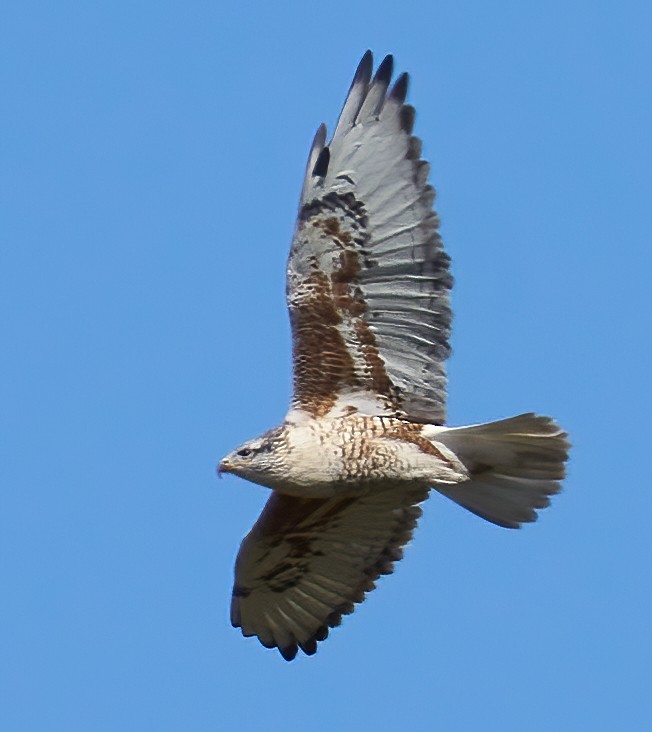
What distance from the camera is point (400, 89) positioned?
10984mm

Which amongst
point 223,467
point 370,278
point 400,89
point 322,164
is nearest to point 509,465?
point 370,278

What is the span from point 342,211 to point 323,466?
59.6 inches

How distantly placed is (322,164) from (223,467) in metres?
1.88

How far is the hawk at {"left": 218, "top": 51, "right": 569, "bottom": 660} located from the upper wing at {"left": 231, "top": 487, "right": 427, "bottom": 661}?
0.37 metres

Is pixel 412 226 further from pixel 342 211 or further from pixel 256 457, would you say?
pixel 256 457

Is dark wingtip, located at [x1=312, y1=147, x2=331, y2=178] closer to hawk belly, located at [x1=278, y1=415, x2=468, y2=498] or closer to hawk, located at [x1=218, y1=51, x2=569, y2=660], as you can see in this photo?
hawk, located at [x1=218, y1=51, x2=569, y2=660]

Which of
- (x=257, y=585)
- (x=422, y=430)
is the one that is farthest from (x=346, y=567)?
(x=422, y=430)

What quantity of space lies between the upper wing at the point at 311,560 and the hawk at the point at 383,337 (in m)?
0.37

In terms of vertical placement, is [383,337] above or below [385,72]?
below

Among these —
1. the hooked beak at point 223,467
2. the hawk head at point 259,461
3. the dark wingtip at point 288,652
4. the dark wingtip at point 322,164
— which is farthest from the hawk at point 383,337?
the dark wingtip at point 288,652

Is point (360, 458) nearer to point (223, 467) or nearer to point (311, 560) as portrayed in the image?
point (223, 467)

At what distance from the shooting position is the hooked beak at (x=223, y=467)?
10.3m

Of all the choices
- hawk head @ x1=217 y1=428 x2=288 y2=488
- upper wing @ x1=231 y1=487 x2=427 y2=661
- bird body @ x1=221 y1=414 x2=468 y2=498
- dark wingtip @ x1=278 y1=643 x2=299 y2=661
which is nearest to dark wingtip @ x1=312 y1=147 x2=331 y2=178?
bird body @ x1=221 y1=414 x2=468 y2=498

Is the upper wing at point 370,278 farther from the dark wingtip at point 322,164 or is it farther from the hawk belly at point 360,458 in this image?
the hawk belly at point 360,458
